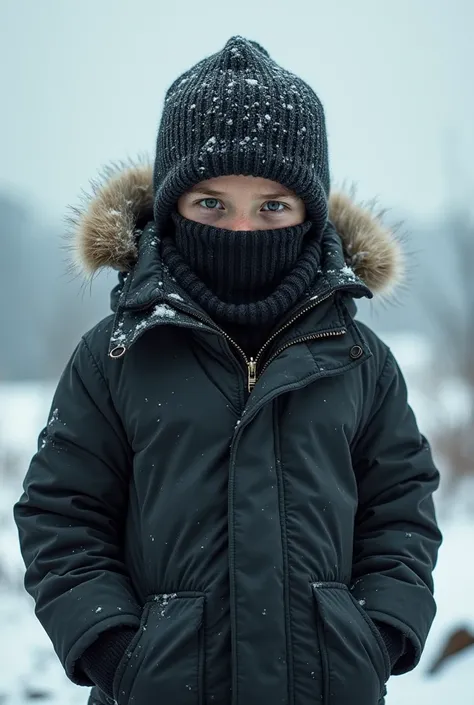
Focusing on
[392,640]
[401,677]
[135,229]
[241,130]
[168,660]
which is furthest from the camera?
[401,677]

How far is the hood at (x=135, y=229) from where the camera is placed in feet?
5.41

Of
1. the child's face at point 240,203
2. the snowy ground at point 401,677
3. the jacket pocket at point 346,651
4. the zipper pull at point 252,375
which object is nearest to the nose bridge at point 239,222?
the child's face at point 240,203

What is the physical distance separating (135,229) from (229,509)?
0.78 m

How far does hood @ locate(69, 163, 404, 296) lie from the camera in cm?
165

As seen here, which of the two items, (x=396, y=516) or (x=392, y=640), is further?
(x=396, y=516)

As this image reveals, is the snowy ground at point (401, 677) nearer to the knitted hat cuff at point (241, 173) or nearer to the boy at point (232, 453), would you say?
the boy at point (232, 453)

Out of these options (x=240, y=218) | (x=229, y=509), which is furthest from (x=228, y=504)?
(x=240, y=218)

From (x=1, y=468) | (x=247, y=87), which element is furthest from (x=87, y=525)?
(x=1, y=468)

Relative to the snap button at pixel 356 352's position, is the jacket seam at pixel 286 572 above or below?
below

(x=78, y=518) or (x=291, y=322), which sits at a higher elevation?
(x=291, y=322)

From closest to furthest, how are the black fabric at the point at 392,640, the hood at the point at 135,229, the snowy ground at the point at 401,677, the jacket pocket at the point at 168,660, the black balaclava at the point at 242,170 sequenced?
the jacket pocket at the point at 168,660
the black fabric at the point at 392,640
the black balaclava at the point at 242,170
the hood at the point at 135,229
the snowy ground at the point at 401,677

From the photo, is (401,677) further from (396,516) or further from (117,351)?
(117,351)

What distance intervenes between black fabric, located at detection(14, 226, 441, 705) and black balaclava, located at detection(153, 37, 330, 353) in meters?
0.07

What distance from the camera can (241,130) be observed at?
4.94 ft
